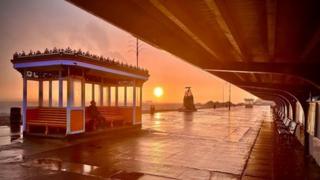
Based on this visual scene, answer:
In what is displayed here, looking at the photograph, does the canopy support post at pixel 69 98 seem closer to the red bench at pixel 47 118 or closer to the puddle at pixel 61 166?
the red bench at pixel 47 118

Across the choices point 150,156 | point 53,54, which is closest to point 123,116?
point 53,54

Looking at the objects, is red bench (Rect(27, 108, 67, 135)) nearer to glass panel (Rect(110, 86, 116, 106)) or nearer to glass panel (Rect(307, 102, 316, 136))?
glass panel (Rect(110, 86, 116, 106))

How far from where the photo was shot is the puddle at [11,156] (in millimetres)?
9231

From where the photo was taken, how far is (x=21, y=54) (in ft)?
46.3

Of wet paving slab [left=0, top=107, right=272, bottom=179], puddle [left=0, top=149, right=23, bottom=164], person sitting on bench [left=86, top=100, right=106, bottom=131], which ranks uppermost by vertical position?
person sitting on bench [left=86, top=100, right=106, bottom=131]

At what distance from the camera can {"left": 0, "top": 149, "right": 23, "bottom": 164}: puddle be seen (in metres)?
9.23

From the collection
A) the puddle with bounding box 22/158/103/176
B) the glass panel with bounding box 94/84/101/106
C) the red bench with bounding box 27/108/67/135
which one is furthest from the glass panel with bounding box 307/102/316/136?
the glass panel with bounding box 94/84/101/106

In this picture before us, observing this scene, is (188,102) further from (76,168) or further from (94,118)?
(76,168)

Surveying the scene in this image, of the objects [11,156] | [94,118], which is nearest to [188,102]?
[94,118]

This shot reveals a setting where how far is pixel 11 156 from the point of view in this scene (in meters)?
9.85

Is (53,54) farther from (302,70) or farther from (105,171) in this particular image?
(302,70)

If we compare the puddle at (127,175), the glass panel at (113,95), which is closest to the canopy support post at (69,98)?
the glass panel at (113,95)

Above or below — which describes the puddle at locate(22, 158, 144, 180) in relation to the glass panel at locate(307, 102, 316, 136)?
below

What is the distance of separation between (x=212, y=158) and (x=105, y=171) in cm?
425
